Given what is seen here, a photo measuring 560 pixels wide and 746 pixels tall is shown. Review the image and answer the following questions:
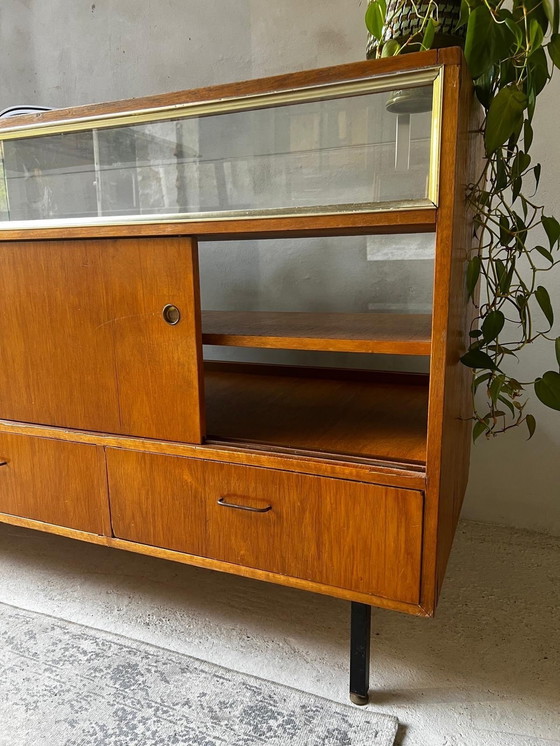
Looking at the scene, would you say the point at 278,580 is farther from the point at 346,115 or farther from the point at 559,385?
the point at 346,115

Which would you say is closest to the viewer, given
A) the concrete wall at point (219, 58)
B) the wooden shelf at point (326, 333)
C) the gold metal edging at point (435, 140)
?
the gold metal edging at point (435, 140)

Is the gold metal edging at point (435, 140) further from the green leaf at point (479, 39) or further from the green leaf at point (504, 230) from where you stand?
the green leaf at point (504, 230)

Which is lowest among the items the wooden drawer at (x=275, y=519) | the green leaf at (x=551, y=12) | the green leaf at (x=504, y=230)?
the wooden drawer at (x=275, y=519)

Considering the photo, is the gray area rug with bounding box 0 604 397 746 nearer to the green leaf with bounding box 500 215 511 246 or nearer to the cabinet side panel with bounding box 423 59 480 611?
the cabinet side panel with bounding box 423 59 480 611

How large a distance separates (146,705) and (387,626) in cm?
48

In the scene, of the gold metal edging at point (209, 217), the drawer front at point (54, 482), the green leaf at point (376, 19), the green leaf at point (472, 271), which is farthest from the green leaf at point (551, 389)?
the drawer front at point (54, 482)

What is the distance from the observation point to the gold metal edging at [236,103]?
710mm

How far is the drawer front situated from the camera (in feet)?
3.31

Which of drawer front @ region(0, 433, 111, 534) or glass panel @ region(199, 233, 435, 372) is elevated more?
glass panel @ region(199, 233, 435, 372)

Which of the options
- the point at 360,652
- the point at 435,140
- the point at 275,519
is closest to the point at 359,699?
the point at 360,652

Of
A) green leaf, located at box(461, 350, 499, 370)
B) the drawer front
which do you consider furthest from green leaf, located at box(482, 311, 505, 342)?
the drawer front

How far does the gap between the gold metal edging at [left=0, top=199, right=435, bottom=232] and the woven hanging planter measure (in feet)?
0.96

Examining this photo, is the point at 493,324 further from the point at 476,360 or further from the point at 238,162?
the point at 238,162

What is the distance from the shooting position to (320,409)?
1144 millimetres
